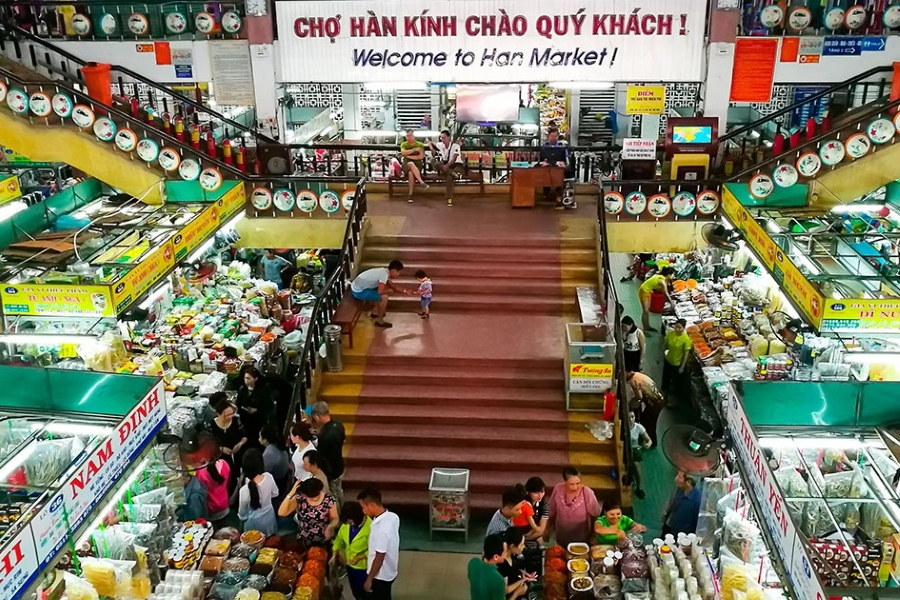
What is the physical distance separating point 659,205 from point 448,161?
3.61m

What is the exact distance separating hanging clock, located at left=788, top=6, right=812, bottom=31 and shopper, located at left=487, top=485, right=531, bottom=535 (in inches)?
425

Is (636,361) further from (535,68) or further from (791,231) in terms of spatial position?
(535,68)

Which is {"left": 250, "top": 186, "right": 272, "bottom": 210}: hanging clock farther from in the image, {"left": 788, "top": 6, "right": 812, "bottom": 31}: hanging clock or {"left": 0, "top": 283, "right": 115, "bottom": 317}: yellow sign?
{"left": 788, "top": 6, "right": 812, "bottom": 31}: hanging clock

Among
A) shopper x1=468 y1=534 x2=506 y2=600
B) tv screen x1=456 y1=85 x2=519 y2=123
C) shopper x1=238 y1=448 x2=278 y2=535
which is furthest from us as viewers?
tv screen x1=456 y1=85 x2=519 y2=123

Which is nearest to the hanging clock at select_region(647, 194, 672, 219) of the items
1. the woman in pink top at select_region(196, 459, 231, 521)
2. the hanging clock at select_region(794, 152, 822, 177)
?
the hanging clock at select_region(794, 152, 822, 177)

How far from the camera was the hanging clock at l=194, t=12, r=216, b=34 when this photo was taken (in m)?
15.6

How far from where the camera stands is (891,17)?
14.6 meters

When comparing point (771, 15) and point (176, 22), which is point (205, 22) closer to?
point (176, 22)

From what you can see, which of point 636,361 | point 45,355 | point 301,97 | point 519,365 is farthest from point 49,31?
point 636,361

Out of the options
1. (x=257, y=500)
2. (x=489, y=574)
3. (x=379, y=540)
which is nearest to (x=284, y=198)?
(x=257, y=500)

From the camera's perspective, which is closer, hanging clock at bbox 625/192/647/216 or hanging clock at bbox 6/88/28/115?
hanging clock at bbox 625/192/647/216

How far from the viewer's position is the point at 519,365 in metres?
10.8

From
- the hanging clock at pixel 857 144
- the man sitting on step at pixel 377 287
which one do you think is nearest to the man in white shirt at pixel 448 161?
the man sitting on step at pixel 377 287

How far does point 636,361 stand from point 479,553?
3705 mm
